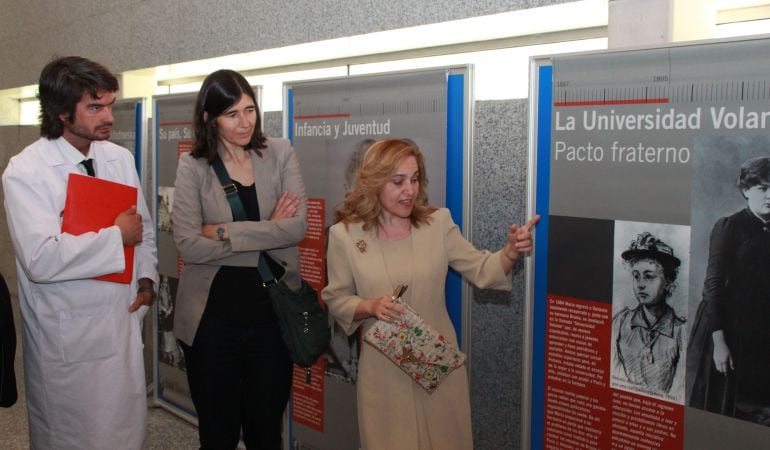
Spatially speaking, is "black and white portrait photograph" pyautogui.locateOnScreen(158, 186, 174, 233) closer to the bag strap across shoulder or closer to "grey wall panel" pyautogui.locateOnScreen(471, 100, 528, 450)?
the bag strap across shoulder

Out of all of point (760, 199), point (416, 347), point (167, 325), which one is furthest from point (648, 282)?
point (167, 325)

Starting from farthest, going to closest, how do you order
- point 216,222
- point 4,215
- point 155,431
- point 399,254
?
point 4,215
point 155,431
point 216,222
point 399,254

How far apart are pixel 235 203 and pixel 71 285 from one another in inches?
24.8

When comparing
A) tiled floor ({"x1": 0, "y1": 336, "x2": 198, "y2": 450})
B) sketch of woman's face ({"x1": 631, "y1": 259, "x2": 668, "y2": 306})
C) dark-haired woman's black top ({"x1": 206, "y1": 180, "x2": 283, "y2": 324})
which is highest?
sketch of woman's face ({"x1": 631, "y1": 259, "x2": 668, "y2": 306})

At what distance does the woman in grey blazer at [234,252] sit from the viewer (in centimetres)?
251

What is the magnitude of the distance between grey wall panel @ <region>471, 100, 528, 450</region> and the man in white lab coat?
1.30 metres

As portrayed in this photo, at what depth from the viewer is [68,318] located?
2.46m

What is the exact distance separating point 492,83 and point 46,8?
4.73 m

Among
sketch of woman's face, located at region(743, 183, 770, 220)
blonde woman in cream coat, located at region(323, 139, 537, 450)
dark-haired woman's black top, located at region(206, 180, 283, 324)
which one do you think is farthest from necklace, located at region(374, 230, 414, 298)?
sketch of woman's face, located at region(743, 183, 770, 220)

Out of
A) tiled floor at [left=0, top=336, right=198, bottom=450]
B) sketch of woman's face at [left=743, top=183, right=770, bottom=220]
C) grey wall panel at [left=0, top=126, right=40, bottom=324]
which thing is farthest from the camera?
grey wall panel at [left=0, top=126, right=40, bottom=324]

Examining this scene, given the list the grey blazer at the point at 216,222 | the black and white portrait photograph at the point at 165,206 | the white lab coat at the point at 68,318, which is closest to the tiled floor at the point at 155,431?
the black and white portrait photograph at the point at 165,206

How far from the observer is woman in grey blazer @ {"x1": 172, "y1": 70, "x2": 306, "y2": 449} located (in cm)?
251

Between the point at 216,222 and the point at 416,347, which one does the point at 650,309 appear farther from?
the point at 216,222

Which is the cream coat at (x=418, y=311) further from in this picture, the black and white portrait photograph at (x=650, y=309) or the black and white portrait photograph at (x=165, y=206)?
the black and white portrait photograph at (x=165, y=206)
